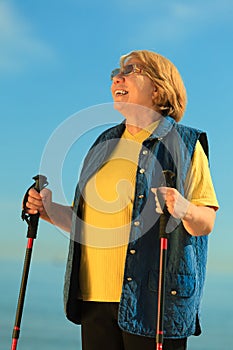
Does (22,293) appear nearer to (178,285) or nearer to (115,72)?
(178,285)

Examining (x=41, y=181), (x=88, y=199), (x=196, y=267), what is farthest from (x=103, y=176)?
(x=196, y=267)

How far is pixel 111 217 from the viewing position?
2.84 m

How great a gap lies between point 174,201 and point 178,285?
363 mm

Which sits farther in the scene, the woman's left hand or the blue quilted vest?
the blue quilted vest

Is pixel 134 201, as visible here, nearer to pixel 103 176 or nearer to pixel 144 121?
pixel 103 176

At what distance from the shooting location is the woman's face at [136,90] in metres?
3.03

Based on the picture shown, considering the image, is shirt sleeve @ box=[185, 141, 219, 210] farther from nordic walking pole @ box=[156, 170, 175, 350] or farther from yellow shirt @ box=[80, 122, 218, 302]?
nordic walking pole @ box=[156, 170, 175, 350]

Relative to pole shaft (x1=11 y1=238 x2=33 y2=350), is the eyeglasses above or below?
above

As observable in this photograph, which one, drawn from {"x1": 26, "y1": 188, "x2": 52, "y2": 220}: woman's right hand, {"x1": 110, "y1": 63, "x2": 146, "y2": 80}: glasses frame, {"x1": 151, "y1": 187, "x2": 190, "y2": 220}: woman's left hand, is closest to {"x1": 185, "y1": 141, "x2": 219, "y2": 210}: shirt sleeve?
{"x1": 151, "y1": 187, "x2": 190, "y2": 220}: woman's left hand

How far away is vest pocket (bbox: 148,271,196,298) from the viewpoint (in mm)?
2719

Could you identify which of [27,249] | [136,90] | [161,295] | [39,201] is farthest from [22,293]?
[136,90]

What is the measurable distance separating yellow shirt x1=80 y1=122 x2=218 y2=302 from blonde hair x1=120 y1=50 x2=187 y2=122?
0.71ft

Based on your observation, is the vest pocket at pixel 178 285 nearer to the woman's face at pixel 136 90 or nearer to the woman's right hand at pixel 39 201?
the woman's right hand at pixel 39 201

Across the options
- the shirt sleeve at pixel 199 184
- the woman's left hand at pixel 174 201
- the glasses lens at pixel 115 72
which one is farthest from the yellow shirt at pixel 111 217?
the glasses lens at pixel 115 72
